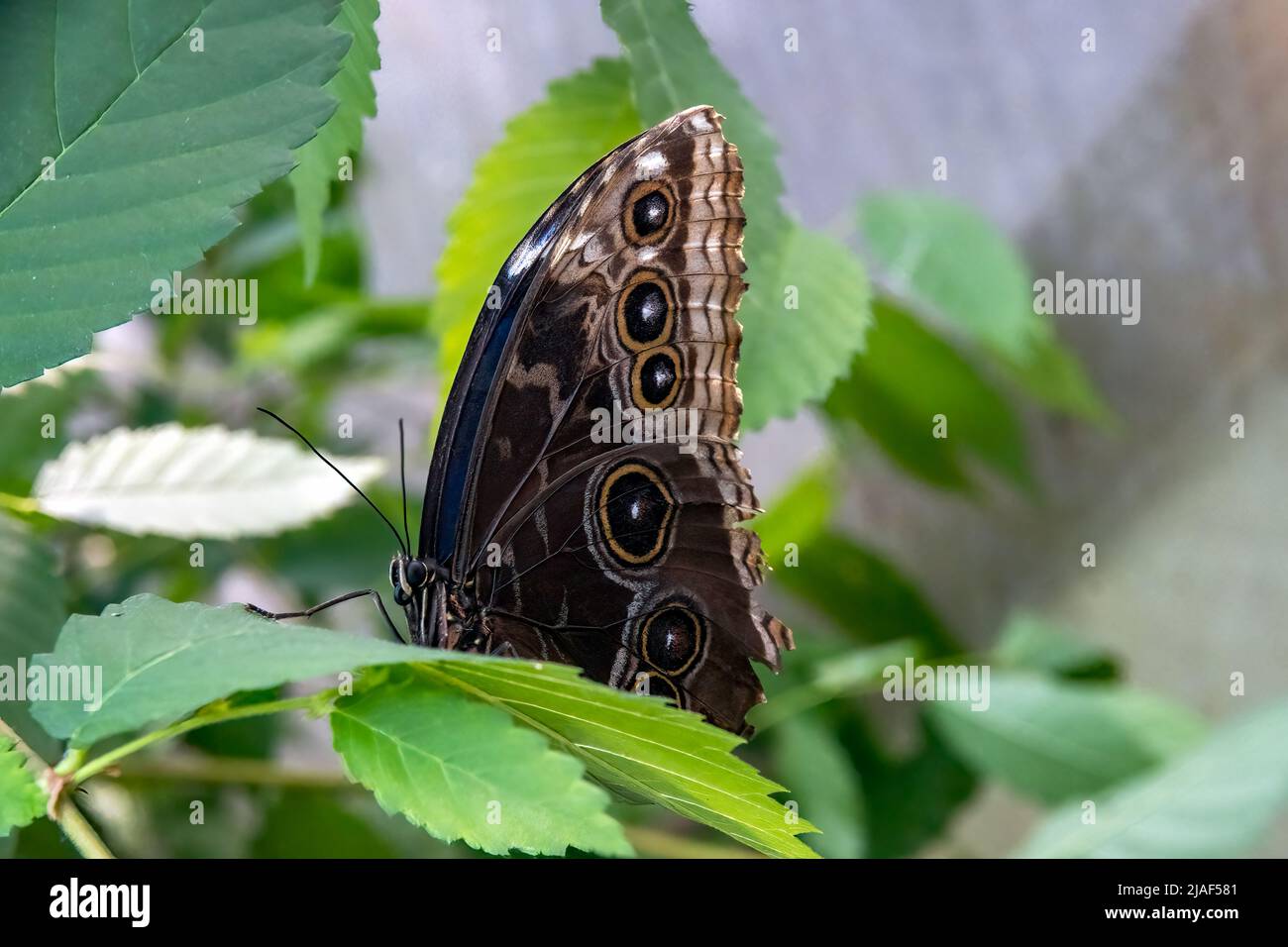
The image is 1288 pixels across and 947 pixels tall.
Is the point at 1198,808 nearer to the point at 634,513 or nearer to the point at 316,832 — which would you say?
the point at 634,513

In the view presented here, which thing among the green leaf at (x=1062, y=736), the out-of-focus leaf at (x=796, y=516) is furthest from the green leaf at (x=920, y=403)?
the green leaf at (x=1062, y=736)

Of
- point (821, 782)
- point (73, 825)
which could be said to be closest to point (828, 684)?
point (821, 782)

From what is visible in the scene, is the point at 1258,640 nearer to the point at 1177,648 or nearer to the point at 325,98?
the point at 1177,648

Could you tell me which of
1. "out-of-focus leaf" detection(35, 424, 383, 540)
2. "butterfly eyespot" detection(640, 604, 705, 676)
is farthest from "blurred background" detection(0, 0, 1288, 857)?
"butterfly eyespot" detection(640, 604, 705, 676)

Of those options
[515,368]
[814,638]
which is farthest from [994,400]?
[515,368]

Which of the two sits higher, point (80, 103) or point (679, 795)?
point (80, 103)

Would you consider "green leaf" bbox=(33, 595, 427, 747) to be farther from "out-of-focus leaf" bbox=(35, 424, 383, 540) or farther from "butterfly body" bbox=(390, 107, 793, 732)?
"out-of-focus leaf" bbox=(35, 424, 383, 540)

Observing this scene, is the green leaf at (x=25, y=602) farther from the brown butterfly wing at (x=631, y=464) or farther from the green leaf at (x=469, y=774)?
the green leaf at (x=469, y=774)
